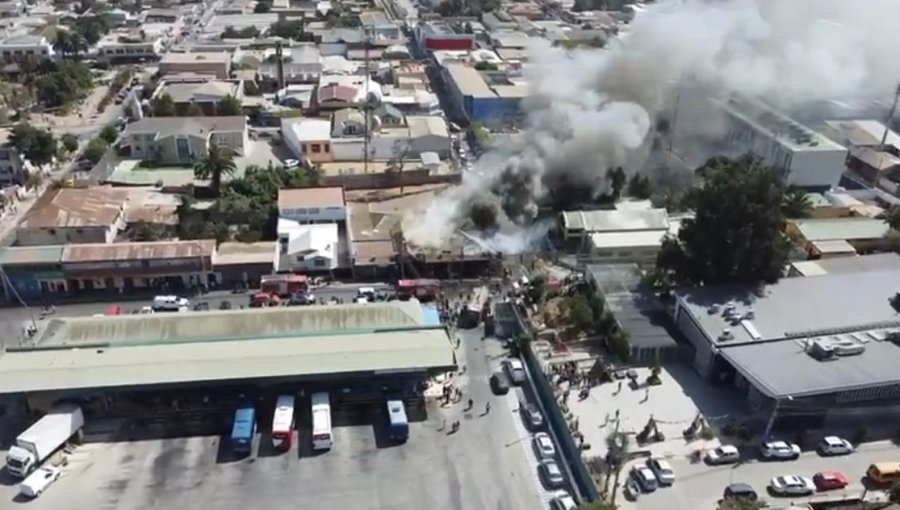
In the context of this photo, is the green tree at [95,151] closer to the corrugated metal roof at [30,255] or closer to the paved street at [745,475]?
the corrugated metal roof at [30,255]

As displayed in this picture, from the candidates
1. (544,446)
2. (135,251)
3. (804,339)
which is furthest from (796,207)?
(135,251)

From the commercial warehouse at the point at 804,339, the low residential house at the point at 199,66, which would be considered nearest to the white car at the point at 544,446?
the commercial warehouse at the point at 804,339

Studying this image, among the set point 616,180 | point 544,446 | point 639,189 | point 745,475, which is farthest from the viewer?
point 639,189

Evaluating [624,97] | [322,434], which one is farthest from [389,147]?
[322,434]

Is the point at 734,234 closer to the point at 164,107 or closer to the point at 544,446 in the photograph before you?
the point at 544,446

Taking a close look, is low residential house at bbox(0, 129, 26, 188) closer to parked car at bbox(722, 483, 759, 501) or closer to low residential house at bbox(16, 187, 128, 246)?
low residential house at bbox(16, 187, 128, 246)

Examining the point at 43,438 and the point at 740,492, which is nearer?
the point at 740,492

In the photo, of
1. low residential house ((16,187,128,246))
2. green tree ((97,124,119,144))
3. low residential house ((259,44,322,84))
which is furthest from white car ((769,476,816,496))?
low residential house ((259,44,322,84))
